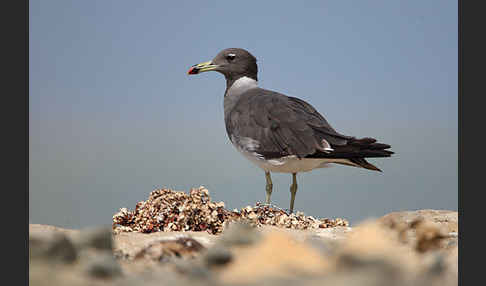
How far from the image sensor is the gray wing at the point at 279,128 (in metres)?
5.40

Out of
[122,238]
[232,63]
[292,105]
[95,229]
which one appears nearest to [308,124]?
[292,105]

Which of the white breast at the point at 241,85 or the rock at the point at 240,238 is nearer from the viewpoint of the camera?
the rock at the point at 240,238

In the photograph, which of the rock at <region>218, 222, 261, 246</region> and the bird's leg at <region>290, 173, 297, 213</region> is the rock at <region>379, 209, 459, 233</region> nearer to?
the bird's leg at <region>290, 173, 297, 213</region>

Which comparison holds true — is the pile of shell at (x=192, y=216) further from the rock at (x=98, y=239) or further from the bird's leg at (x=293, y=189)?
the rock at (x=98, y=239)

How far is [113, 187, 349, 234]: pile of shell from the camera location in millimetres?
5359

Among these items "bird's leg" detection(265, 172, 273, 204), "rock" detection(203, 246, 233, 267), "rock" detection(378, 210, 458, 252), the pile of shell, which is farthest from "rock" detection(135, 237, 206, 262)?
"bird's leg" detection(265, 172, 273, 204)

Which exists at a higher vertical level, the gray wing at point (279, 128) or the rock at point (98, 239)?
the gray wing at point (279, 128)

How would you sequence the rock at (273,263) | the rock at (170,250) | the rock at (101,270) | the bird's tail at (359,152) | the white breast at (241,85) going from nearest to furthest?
1. the rock at (273,263)
2. the rock at (101,270)
3. the rock at (170,250)
4. the bird's tail at (359,152)
5. the white breast at (241,85)

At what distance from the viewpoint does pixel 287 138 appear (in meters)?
5.53

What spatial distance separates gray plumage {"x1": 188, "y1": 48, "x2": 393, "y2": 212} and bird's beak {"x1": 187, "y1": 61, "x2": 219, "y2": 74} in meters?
0.66

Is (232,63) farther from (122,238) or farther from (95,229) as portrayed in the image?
(95,229)

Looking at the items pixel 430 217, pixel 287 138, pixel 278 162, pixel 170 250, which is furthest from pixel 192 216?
pixel 430 217

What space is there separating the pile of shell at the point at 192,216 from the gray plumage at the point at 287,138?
55cm

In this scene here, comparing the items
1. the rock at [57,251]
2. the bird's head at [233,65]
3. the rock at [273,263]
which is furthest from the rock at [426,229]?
the bird's head at [233,65]
